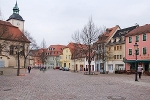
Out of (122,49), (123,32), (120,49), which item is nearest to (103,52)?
(122,49)

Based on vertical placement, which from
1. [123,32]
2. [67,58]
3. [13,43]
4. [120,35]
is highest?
A: [123,32]

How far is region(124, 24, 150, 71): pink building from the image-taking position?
44891mm

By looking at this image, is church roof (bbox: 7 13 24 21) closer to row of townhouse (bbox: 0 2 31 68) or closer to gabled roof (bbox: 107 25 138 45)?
row of townhouse (bbox: 0 2 31 68)

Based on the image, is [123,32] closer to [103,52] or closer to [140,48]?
→ [140,48]

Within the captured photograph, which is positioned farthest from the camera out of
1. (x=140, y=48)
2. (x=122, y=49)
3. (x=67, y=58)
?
(x=67, y=58)

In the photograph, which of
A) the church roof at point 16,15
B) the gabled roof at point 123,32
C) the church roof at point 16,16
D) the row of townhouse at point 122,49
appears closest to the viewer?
the row of townhouse at point 122,49

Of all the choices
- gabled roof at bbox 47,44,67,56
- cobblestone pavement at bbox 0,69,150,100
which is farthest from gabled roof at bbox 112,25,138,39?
gabled roof at bbox 47,44,67,56

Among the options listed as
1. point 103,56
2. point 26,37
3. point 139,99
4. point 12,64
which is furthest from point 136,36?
point 139,99

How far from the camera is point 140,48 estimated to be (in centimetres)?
4675

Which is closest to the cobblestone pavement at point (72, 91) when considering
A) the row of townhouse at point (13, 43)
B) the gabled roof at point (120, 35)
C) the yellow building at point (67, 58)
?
the row of townhouse at point (13, 43)

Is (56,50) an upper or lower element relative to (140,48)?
upper

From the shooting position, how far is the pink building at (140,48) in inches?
1767

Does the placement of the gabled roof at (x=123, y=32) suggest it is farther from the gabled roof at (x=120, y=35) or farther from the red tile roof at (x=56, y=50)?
the red tile roof at (x=56, y=50)

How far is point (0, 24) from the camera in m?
24.0
